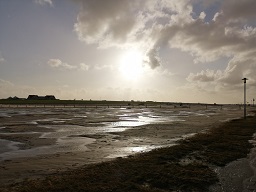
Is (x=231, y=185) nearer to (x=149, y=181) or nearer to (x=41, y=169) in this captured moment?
(x=149, y=181)

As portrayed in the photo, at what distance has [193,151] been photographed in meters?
15.5

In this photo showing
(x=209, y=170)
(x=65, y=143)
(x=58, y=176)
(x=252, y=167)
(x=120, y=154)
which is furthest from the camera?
(x=65, y=143)

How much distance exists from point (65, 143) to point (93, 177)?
32.0 ft

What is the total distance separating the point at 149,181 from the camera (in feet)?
31.7

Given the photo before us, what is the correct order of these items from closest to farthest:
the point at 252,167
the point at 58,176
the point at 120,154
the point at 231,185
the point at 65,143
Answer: the point at 231,185, the point at 58,176, the point at 252,167, the point at 120,154, the point at 65,143

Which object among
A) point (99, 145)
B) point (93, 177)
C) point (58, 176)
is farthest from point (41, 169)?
point (99, 145)

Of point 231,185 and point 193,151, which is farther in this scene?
point 193,151

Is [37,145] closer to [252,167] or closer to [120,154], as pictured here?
[120,154]

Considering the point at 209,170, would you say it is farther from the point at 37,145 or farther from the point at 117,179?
the point at 37,145

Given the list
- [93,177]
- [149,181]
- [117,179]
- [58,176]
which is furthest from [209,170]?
[58,176]

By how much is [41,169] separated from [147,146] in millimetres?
8002

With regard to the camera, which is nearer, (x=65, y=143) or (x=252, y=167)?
(x=252, y=167)

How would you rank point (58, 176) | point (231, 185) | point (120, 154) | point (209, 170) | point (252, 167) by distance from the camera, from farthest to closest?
1. point (120, 154)
2. point (252, 167)
3. point (209, 170)
4. point (58, 176)
5. point (231, 185)

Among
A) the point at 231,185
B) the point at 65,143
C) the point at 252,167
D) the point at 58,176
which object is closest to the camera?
the point at 231,185
